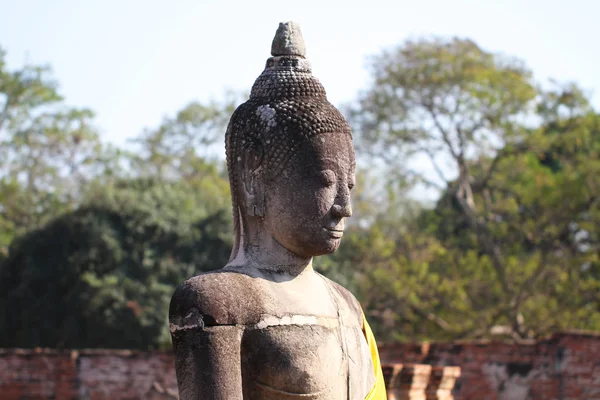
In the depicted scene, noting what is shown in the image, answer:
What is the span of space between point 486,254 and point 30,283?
327 inches

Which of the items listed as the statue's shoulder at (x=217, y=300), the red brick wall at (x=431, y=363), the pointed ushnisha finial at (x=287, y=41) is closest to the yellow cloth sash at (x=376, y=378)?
the statue's shoulder at (x=217, y=300)

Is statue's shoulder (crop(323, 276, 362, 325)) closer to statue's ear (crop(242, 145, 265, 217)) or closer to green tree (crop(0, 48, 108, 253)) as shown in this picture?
statue's ear (crop(242, 145, 265, 217))

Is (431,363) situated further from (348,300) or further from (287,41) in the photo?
(287,41)

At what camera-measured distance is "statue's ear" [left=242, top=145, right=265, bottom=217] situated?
13.2 feet

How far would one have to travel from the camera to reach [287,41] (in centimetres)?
416

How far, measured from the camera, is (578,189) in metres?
18.9

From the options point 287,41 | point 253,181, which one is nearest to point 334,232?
point 253,181

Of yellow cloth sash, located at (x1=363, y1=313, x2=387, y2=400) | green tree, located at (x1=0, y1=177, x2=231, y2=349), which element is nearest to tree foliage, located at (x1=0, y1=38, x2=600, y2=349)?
green tree, located at (x1=0, y1=177, x2=231, y2=349)

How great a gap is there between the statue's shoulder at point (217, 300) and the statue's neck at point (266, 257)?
199 millimetres

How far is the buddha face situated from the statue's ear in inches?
1.1

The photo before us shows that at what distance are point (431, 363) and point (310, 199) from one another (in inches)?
341

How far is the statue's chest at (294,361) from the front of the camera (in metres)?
3.79

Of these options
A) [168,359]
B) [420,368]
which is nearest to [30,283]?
[168,359]

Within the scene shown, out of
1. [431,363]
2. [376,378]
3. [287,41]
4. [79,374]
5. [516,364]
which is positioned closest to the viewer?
[287,41]
